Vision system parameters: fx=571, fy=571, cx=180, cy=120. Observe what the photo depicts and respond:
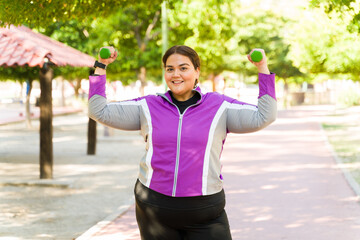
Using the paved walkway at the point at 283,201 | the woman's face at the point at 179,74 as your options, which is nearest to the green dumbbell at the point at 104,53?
the woman's face at the point at 179,74

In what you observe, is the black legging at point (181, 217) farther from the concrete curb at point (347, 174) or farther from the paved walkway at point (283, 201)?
the concrete curb at point (347, 174)

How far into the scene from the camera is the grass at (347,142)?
40.5 ft

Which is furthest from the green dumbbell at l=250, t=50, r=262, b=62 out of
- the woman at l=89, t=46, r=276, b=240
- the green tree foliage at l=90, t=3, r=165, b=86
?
the green tree foliage at l=90, t=3, r=165, b=86

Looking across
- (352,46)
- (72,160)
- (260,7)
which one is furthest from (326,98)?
(72,160)

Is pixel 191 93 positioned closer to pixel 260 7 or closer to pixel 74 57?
pixel 74 57

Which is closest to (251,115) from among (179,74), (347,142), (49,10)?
(179,74)

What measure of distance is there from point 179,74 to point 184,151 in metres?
0.43

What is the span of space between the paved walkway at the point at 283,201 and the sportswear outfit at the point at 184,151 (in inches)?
130

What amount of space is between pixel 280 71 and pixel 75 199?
37.7 metres

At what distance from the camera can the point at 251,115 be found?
2.94m

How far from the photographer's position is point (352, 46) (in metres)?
15.4

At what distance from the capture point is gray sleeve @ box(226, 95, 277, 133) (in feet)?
9.54

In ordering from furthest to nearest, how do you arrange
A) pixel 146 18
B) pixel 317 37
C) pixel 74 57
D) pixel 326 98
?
pixel 326 98, pixel 146 18, pixel 317 37, pixel 74 57

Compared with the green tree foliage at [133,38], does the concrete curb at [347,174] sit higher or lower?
lower
